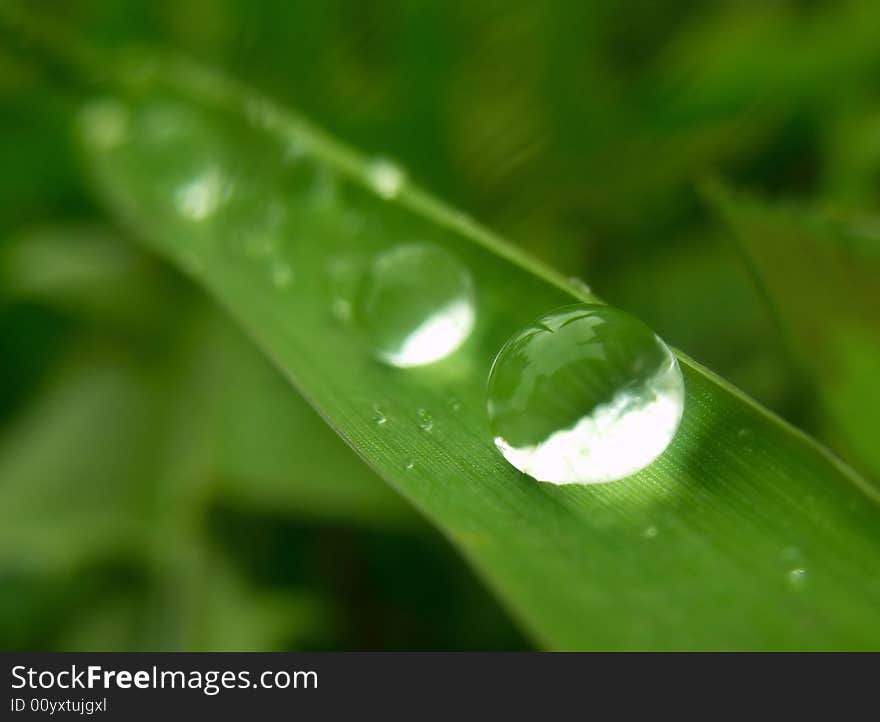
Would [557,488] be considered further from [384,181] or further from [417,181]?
[417,181]

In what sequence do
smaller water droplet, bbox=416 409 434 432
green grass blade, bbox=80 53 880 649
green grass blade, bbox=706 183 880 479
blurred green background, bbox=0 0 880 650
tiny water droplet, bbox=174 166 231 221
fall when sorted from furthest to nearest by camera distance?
blurred green background, bbox=0 0 880 650 < tiny water droplet, bbox=174 166 231 221 < green grass blade, bbox=706 183 880 479 < smaller water droplet, bbox=416 409 434 432 < green grass blade, bbox=80 53 880 649

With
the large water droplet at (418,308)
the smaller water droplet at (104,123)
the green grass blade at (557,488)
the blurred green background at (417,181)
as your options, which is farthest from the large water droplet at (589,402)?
the smaller water droplet at (104,123)

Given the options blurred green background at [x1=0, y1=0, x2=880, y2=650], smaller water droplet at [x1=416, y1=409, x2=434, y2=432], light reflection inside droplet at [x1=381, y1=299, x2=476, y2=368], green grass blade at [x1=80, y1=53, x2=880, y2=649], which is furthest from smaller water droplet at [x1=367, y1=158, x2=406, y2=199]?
blurred green background at [x1=0, y1=0, x2=880, y2=650]

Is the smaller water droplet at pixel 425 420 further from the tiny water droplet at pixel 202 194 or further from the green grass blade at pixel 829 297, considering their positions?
the tiny water droplet at pixel 202 194

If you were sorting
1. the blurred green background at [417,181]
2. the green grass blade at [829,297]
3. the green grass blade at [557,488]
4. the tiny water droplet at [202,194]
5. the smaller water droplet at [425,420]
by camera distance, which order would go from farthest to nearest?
the blurred green background at [417,181]
the tiny water droplet at [202,194]
the green grass blade at [829,297]
the smaller water droplet at [425,420]
the green grass blade at [557,488]

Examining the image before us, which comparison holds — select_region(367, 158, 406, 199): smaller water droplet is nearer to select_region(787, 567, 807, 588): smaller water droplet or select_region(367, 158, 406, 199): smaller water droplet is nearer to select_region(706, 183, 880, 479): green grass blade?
select_region(706, 183, 880, 479): green grass blade

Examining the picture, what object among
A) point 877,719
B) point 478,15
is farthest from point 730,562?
point 478,15
